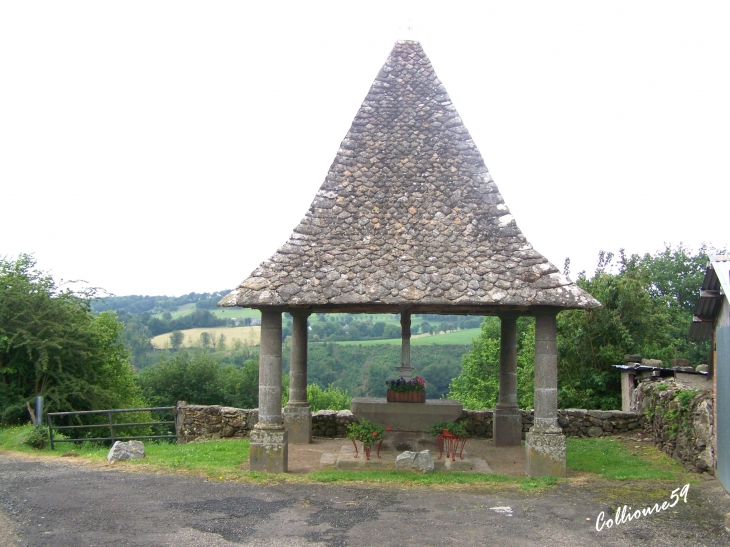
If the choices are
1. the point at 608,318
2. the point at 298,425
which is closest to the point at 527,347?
the point at 608,318

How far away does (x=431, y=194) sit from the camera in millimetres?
11734

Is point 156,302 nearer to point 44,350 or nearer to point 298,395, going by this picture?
point 44,350

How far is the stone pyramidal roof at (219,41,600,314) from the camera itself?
10.4 m

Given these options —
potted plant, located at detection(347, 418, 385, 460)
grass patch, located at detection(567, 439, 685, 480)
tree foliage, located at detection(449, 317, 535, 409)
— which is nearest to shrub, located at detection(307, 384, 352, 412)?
tree foliage, located at detection(449, 317, 535, 409)

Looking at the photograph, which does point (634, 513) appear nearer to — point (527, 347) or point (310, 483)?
point (310, 483)

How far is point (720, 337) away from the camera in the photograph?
10.1 metres

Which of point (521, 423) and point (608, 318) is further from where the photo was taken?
point (608, 318)

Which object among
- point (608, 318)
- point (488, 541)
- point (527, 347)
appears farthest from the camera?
point (527, 347)

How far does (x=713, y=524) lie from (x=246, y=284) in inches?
266

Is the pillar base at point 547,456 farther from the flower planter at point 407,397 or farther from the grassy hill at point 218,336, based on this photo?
the grassy hill at point 218,336

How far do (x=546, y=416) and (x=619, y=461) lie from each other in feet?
7.62

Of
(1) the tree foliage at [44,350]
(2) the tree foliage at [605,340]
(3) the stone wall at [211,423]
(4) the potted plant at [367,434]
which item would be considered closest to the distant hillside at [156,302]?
(1) the tree foliage at [44,350]

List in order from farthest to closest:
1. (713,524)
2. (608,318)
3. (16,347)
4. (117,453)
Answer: (608,318) → (16,347) → (117,453) → (713,524)

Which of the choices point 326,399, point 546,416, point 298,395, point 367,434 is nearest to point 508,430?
point 546,416
